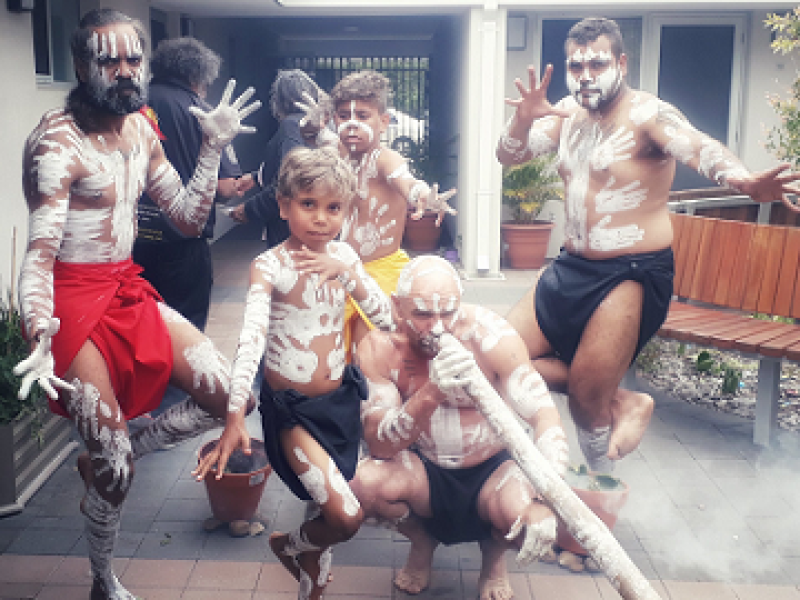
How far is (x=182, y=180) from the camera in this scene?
15.0ft

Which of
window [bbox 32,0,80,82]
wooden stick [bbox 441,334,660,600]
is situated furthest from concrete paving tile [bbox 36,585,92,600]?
window [bbox 32,0,80,82]

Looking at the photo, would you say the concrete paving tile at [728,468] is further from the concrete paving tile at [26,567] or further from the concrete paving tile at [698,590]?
the concrete paving tile at [26,567]

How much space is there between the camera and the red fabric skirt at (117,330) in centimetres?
298

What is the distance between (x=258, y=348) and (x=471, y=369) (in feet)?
2.17

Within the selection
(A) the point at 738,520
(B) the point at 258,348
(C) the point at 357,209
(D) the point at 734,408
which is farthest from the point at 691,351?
(B) the point at 258,348

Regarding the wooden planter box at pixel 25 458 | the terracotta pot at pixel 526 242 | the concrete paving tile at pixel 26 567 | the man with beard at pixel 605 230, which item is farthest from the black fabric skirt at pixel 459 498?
the terracotta pot at pixel 526 242

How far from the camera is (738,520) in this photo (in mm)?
3938

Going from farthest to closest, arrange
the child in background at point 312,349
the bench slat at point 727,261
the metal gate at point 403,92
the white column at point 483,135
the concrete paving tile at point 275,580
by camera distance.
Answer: the metal gate at point 403,92 → the white column at point 483,135 → the bench slat at point 727,261 → the concrete paving tile at point 275,580 → the child in background at point 312,349

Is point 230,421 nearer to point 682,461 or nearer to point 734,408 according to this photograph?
point 682,461

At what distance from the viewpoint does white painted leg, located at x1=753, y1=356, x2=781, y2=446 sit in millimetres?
4762

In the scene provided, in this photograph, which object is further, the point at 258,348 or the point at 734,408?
the point at 734,408

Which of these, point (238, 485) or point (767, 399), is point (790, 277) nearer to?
point (767, 399)

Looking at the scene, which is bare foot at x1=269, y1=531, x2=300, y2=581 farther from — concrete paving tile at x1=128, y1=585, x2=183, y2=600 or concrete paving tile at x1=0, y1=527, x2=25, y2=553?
concrete paving tile at x1=0, y1=527, x2=25, y2=553

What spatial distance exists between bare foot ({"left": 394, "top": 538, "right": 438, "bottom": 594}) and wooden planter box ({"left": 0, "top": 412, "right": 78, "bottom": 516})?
6.02 feet
